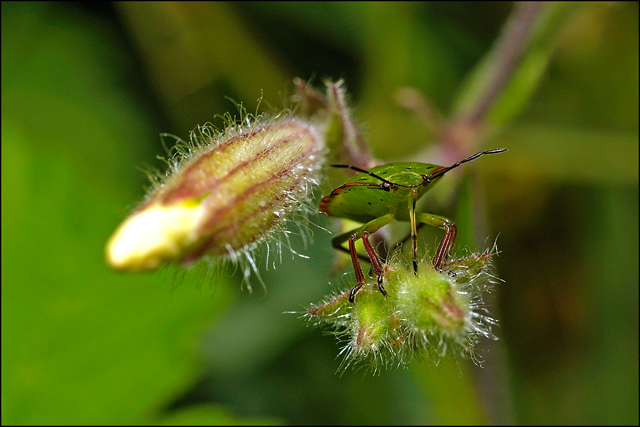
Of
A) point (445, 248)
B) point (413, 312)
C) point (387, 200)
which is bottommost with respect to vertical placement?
point (413, 312)

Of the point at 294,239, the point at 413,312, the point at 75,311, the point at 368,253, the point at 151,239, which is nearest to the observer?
the point at 151,239

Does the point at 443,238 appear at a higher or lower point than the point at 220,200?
lower

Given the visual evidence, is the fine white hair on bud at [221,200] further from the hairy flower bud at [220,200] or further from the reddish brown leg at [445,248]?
the reddish brown leg at [445,248]

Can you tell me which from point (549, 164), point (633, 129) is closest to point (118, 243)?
point (549, 164)

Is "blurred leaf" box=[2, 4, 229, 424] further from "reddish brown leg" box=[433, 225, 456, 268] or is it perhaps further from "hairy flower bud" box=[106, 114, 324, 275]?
"reddish brown leg" box=[433, 225, 456, 268]

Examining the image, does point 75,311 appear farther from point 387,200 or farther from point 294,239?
point 387,200

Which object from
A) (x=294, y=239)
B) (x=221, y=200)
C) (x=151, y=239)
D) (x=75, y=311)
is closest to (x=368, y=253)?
(x=221, y=200)

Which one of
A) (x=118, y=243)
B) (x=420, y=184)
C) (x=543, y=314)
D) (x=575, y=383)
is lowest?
(x=575, y=383)

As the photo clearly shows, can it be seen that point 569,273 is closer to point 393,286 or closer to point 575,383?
point 575,383
